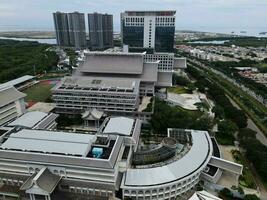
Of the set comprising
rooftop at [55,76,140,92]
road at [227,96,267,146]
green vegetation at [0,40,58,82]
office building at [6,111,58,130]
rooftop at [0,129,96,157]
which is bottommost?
road at [227,96,267,146]

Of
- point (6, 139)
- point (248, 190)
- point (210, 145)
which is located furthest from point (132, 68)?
point (248, 190)

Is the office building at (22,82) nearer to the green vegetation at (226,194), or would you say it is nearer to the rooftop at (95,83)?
the rooftop at (95,83)

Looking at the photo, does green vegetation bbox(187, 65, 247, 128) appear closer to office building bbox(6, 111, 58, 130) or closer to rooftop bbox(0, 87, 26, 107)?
office building bbox(6, 111, 58, 130)

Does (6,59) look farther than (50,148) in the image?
Yes

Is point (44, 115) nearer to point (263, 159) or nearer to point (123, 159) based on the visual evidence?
point (123, 159)

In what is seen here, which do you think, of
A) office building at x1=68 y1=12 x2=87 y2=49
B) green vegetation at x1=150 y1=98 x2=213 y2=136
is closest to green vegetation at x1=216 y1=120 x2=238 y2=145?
green vegetation at x1=150 y1=98 x2=213 y2=136
